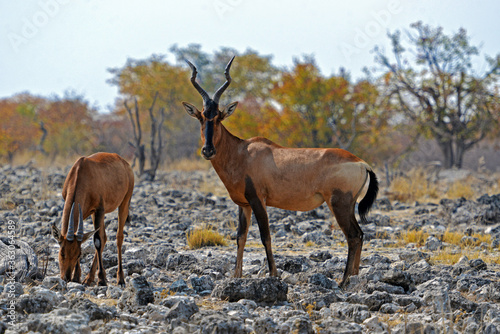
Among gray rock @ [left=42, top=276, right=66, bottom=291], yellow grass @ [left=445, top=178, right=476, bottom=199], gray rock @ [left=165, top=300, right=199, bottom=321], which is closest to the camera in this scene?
gray rock @ [left=165, top=300, right=199, bottom=321]

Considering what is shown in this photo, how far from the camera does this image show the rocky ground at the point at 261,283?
15.9 feet

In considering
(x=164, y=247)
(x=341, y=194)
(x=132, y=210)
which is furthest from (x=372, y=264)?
(x=132, y=210)

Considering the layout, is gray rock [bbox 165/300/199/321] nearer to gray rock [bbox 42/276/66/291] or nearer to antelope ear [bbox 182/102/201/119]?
gray rock [bbox 42/276/66/291]

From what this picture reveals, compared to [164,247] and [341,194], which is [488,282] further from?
[164,247]

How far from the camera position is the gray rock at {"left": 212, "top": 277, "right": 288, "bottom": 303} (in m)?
5.77

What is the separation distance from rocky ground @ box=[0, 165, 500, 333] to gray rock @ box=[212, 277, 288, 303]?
0.04 ft

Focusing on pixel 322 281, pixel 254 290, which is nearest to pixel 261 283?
pixel 254 290

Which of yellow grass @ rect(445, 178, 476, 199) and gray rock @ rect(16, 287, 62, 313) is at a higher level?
yellow grass @ rect(445, 178, 476, 199)

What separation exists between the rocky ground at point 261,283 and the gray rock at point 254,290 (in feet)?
0.04

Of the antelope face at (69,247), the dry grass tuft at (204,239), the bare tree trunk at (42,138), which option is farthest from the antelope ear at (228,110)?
the bare tree trunk at (42,138)

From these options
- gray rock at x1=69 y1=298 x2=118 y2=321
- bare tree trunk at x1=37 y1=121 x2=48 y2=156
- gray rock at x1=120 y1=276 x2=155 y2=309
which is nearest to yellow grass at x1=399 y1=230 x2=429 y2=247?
gray rock at x1=120 y1=276 x2=155 y2=309

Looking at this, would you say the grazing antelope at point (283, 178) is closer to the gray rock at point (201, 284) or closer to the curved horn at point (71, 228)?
the gray rock at point (201, 284)

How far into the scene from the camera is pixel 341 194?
7.06 meters

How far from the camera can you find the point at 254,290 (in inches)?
228
